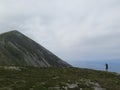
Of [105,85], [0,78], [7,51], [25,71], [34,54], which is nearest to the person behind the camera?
[0,78]

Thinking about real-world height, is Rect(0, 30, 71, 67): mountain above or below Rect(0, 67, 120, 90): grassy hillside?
above

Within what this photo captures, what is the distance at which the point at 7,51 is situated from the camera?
149 meters

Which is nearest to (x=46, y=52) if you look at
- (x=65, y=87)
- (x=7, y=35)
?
(x=7, y=35)

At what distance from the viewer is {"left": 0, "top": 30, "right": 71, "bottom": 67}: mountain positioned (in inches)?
5753

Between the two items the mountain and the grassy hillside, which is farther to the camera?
the mountain

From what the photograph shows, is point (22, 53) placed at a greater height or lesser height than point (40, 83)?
greater

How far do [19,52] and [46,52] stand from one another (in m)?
23.0

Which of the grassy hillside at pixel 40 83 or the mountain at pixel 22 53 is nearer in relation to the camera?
the grassy hillside at pixel 40 83

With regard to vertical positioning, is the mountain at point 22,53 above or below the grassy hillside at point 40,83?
above

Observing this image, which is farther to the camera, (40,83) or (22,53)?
(22,53)

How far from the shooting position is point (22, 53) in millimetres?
155750

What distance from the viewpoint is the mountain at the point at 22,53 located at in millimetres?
146125

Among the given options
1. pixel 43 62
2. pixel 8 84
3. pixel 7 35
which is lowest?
pixel 8 84

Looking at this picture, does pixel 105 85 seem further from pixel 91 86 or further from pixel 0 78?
pixel 0 78
